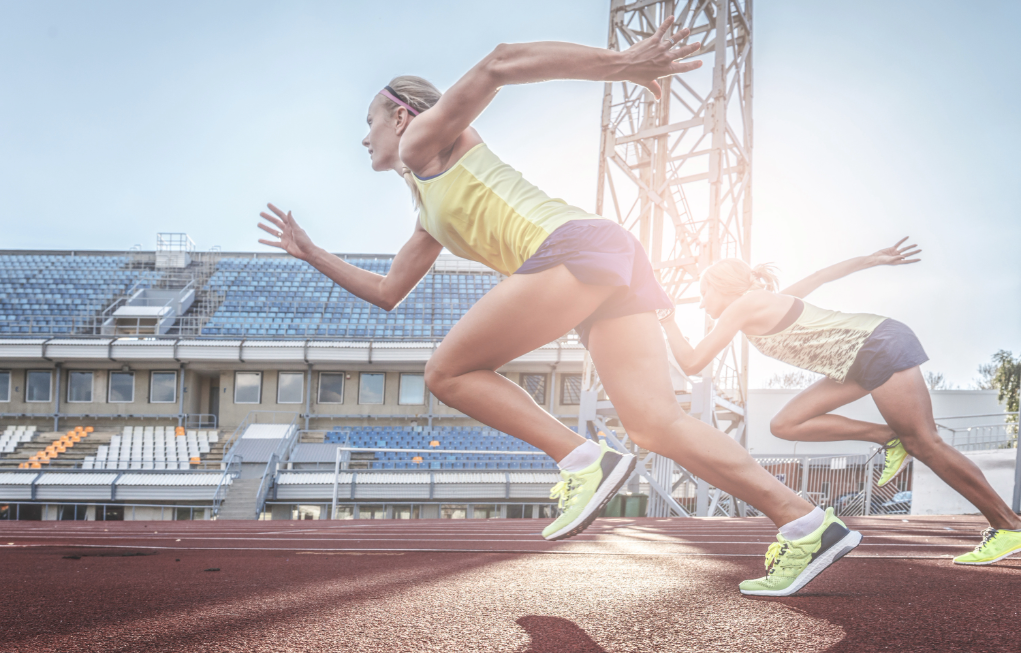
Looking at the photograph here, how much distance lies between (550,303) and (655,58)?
2.14ft

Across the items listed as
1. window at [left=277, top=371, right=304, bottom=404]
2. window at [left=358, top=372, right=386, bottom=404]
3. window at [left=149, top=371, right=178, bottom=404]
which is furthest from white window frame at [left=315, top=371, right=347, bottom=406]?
window at [left=149, top=371, right=178, bottom=404]

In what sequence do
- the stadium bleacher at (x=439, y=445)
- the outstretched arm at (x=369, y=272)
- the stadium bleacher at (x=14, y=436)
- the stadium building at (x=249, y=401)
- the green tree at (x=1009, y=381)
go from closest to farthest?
1. the outstretched arm at (x=369, y=272)
2. the stadium building at (x=249, y=401)
3. the stadium bleacher at (x=439, y=445)
4. the stadium bleacher at (x=14, y=436)
5. the green tree at (x=1009, y=381)

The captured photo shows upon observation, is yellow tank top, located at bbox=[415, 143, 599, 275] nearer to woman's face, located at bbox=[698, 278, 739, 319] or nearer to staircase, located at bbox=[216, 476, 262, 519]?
woman's face, located at bbox=[698, 278, 739, 319]

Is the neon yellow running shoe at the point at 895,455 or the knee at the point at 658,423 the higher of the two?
A: the knee at the point at 658,423

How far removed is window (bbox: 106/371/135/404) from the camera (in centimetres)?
2467

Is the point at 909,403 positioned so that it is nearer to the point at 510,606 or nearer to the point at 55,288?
the point at 510,606

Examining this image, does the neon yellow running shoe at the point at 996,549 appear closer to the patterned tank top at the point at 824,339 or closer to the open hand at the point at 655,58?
the patterned tank top at the point at 824,339

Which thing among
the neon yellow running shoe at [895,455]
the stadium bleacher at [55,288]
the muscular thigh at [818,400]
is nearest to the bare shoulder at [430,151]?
the muscular thigh at [818,400]

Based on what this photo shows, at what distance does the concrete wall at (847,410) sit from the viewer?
26.9m

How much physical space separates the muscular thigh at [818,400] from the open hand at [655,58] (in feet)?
6.14

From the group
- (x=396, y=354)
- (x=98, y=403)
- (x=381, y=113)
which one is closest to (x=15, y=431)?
(x=98, y=403)

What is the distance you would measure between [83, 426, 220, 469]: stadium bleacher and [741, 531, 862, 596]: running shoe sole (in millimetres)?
20296

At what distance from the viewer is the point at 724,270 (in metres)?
3.02

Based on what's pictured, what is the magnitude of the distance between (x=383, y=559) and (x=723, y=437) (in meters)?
2.15
